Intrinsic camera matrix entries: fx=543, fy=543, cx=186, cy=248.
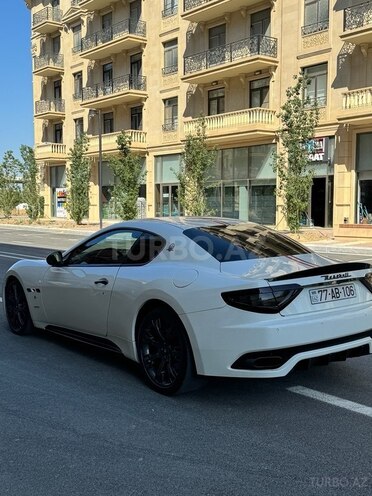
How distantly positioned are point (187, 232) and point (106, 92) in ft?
116

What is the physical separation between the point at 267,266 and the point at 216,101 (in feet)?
90.9

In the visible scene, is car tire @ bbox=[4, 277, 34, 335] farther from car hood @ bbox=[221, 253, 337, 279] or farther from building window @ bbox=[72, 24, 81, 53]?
building window @ bbox=[72, 24, 81, 53]

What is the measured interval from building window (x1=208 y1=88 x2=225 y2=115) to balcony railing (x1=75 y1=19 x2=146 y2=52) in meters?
7.79

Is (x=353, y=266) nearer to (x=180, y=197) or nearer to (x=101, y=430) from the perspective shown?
(x=101, y=430)

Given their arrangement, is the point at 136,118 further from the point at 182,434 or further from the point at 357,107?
the point at 182,434

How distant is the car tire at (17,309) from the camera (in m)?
6.28

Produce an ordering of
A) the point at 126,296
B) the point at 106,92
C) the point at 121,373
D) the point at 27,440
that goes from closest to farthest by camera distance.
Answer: the point at 27,440 < the point at 126,296 < the point at 121,373 < the point at 106,92

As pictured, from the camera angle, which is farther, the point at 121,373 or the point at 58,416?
the point at 121,373

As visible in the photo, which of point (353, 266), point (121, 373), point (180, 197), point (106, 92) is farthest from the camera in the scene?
point (106, 92)

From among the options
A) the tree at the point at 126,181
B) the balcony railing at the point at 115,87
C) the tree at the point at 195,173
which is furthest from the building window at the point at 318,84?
the balcony railing at the point at 115,87

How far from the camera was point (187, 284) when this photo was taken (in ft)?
13.6

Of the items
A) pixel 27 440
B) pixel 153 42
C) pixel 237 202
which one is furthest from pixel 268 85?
pixel 27 440

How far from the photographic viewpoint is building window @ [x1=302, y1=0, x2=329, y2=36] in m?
24.9

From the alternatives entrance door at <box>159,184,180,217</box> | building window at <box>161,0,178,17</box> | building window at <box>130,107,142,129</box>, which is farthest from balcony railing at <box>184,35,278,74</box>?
entrance door at <box>159,184,180,217</box>
